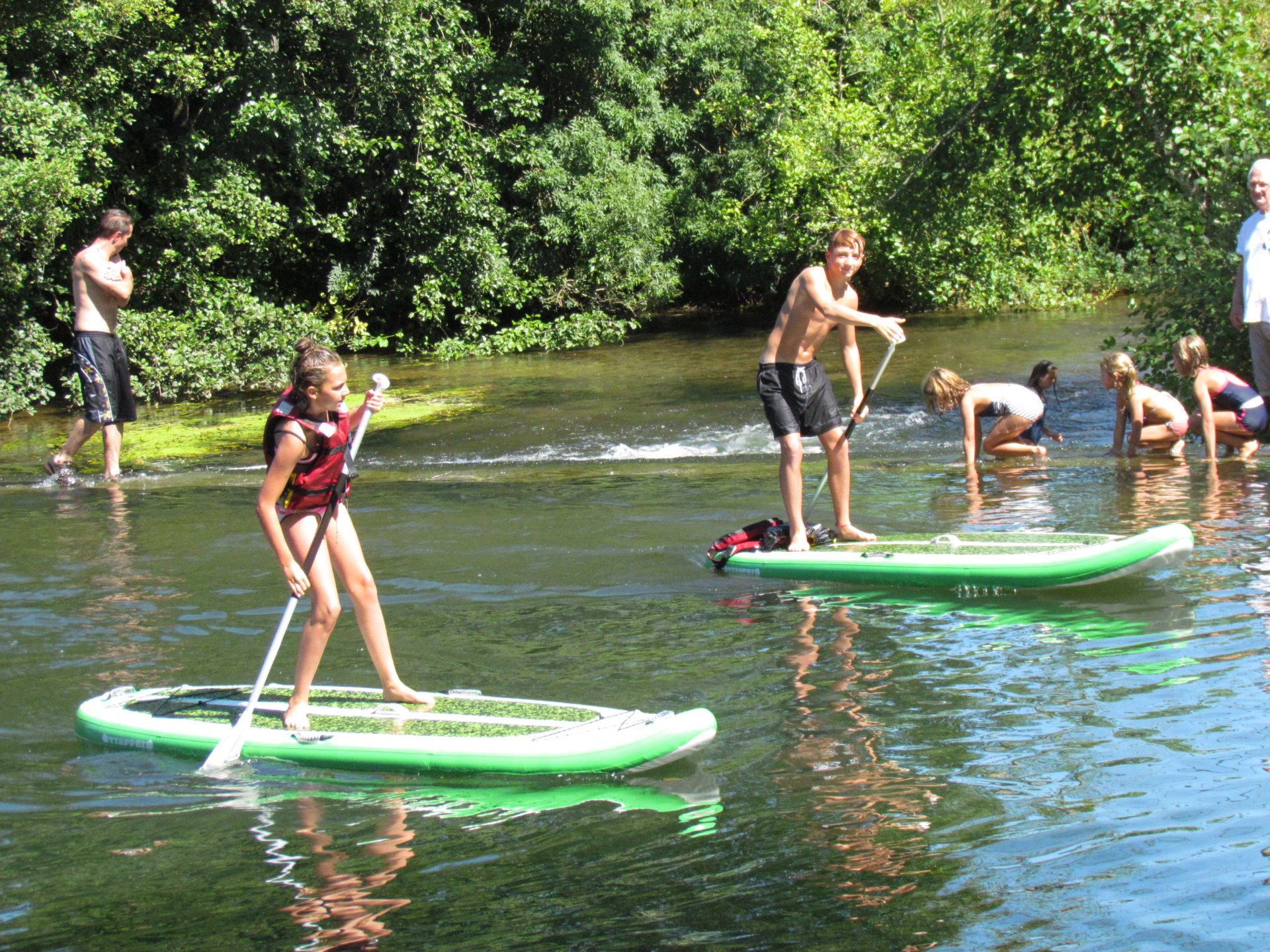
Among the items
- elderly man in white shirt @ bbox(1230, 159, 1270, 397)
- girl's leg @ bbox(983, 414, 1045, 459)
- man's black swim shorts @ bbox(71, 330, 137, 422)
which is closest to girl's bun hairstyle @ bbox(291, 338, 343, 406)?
man's black swim shorts @ bbox(71, 330, 137, 422)

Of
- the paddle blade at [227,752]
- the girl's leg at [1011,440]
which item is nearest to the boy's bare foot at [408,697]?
the paddle blade at [227,752]

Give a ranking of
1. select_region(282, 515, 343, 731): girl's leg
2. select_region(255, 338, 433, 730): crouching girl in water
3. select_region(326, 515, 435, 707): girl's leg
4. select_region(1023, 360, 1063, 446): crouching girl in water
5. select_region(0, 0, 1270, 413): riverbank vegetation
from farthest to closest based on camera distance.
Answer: select_region(0, 0, 1270, 413): riverbank vegetation → select_region(1023, 360, 1063, 446): crouching girl in water → select_region(326, 515, 435, 707): girl's leg → select_region(282, 515, 343, 731): girl's leg → select_region(255, 338, 433, 730): crouching girl in water

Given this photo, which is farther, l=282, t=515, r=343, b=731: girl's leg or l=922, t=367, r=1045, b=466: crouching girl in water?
l=922, t=367, r=1045, b=466: crouching girl in water

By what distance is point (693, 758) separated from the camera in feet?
15.8

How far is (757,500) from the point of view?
9.62 metres

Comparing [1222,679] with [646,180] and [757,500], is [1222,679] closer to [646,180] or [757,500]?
A: [757,500]

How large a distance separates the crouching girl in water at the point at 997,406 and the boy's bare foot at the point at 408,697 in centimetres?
669

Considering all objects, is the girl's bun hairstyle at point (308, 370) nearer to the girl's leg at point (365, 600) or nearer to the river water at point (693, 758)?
the girl's leg at point (365, 600)

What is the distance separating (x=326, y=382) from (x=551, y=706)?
1.49 m

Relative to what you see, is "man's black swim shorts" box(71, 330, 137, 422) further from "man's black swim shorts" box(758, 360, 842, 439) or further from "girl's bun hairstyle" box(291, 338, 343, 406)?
"girl's bun hairstyle" box(291, 338, 343, 406)

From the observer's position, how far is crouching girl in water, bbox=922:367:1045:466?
1101 centimetres

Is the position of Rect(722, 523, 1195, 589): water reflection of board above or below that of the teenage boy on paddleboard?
below

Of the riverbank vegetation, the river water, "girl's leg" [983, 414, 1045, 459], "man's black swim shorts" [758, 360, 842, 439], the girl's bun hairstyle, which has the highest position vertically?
the riverbank vegetation

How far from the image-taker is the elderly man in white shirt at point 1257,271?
980cm
